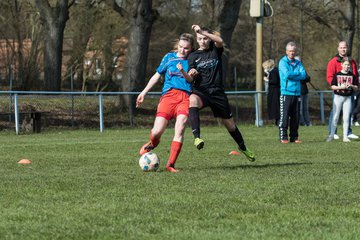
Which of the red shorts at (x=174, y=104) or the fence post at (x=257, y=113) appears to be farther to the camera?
the fence post at (x=257, y=113)

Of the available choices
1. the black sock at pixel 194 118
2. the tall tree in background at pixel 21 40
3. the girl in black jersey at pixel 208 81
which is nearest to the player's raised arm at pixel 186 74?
the girl in black jersey at pixel 208 81

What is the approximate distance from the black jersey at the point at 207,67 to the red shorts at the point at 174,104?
2.22 feet

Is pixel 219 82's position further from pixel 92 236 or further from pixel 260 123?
pixel 260 123

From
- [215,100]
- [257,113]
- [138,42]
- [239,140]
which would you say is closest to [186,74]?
[215,100]

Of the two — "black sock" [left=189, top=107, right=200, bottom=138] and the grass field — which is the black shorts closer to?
"black sock" [left=189, top=107, right=200, bottom=138]

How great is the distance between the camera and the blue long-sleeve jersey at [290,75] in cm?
1728

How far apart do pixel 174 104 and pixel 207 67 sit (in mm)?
Answer: 909

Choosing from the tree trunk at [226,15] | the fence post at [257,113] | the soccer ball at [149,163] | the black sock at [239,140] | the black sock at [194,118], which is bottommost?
the fence post at [257,113]

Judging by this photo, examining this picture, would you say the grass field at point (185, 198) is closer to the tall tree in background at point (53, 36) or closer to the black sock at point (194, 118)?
the black sock at point (194, 118)

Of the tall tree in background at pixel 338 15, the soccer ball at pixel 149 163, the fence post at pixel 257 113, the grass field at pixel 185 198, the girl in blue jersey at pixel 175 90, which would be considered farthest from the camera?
the tall tree in background at pixel 338 15

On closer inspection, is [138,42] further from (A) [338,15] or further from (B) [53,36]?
(A) [338,15]

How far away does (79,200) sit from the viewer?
775 centimetres

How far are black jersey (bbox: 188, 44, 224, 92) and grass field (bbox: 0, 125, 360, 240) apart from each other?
1.04 meters

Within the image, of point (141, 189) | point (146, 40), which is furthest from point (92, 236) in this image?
point (146, 40)
